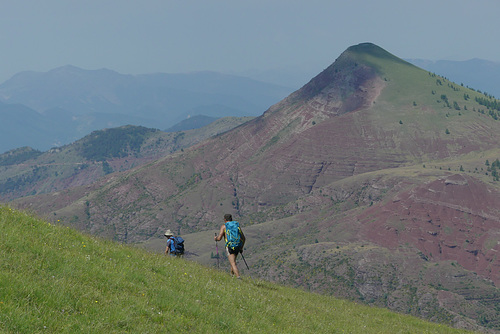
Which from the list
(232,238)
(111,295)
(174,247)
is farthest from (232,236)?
(111,295)

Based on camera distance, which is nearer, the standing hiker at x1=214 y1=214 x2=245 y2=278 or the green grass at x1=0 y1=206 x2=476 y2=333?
the green grass at x1=0 y1=206 x2=476 y2=333

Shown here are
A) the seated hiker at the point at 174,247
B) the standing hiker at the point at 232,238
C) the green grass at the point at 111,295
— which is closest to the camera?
the green grass at the point at 111,295

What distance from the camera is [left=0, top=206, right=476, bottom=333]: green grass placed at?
34.2 ft

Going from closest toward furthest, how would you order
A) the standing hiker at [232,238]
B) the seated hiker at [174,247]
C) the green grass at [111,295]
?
the green grass at [111,295]
the standing hiker at [232,238]
the seated hiker at [174,247]

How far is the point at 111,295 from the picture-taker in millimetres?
12047

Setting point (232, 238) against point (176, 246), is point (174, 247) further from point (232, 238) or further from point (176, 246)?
point (232, 238)

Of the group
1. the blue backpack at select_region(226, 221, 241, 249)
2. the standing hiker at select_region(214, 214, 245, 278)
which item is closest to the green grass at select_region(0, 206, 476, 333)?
the standing hiker at select_region(214, 214, 245, 278)

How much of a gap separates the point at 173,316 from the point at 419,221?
143004 millimetres

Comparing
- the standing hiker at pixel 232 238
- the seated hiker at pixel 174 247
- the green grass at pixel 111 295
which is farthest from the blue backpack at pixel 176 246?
the green grass at pixel 111 295

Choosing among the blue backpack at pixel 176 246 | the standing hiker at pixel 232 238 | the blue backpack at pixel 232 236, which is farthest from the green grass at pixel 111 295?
the blue backpack at pixel 176 246

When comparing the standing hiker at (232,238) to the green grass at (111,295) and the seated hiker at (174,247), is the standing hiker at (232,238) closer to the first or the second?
the green grass at (111,295)

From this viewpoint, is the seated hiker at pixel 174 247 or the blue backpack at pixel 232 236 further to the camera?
the seated hiker at pixel 174 247

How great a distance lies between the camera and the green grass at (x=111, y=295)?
34.2 ft

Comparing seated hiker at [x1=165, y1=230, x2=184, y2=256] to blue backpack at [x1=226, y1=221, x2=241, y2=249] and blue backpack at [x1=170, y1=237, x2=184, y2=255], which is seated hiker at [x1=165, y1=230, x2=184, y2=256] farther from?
blue backpack at [x1=226, y1=221, x2=241, y2=249]
